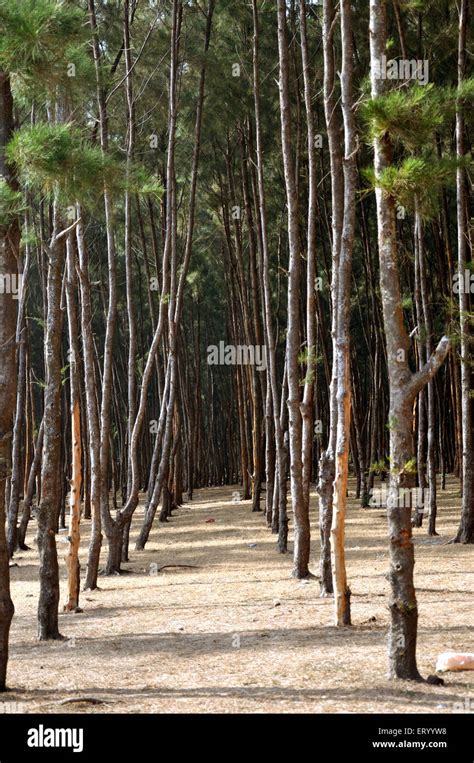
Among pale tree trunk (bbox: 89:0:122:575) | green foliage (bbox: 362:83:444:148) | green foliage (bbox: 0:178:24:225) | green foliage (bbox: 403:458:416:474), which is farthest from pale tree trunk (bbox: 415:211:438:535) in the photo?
green foliage (bbox: 0:178:24:225)

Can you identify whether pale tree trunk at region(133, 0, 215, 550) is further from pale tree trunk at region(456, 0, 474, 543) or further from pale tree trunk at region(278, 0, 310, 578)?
pale tree trunk at region(456, 0, 474, 543)

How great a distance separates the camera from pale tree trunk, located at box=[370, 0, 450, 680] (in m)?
5.89

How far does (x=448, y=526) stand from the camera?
14.9 metres

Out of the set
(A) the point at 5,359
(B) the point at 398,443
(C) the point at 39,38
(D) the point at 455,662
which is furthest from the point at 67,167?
(D) the point at 455,662

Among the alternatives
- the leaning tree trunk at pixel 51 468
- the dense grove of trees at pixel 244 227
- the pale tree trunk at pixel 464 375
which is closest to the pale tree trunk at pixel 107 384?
the dense grove of trees at pixel 244 227

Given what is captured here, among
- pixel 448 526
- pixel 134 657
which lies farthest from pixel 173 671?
pixel 448 526

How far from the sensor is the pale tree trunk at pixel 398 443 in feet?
19.3

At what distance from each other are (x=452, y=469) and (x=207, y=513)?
747cm

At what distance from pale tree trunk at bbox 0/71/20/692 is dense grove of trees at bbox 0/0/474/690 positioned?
0.05 ft

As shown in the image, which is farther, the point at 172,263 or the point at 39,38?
the point at 172,263

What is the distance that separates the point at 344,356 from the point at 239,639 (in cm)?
253

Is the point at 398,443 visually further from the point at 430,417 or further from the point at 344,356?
the point at 430,417

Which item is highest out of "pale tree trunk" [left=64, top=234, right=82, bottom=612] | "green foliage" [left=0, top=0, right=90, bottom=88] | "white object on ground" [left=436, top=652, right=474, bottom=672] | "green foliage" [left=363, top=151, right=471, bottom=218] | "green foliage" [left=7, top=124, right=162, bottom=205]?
"green foliage" [left=0, top=0, right=90, bottom=88]

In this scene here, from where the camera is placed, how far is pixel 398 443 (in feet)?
19.6
